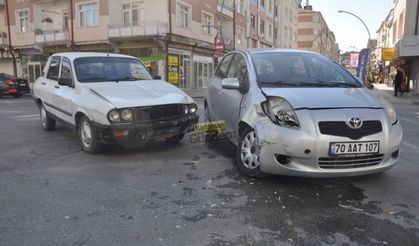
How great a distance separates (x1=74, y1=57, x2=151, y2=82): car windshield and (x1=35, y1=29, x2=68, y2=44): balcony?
77.4 feet

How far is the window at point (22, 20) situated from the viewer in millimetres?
31961

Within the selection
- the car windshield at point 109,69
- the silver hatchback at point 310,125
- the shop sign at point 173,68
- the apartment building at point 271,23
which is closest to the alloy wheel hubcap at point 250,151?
the silver hatchback at point 310,125

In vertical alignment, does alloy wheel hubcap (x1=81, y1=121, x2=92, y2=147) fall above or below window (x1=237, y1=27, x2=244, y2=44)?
below

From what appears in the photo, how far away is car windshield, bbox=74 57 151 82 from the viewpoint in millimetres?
6713

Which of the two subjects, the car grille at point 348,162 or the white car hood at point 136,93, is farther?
the white car hood at point 136,93

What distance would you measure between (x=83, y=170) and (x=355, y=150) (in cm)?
347

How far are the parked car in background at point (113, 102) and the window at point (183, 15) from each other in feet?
66.0

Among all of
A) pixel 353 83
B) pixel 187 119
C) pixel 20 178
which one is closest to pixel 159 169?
pixel 187 119

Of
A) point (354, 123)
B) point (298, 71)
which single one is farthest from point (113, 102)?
point (354, 123)

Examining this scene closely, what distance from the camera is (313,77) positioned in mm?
5059

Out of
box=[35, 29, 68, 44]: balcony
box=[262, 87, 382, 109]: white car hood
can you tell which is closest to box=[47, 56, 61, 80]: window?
box=[262, 87, 382, 109]: white car hood

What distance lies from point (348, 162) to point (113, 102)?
10.9 ft

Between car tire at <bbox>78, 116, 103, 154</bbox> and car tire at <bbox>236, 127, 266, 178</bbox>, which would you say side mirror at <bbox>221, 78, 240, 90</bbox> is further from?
car tire at <bbox>78, 116, 103, 154</bbox>

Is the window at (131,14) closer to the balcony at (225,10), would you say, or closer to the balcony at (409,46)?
the balcony at (225,10)
